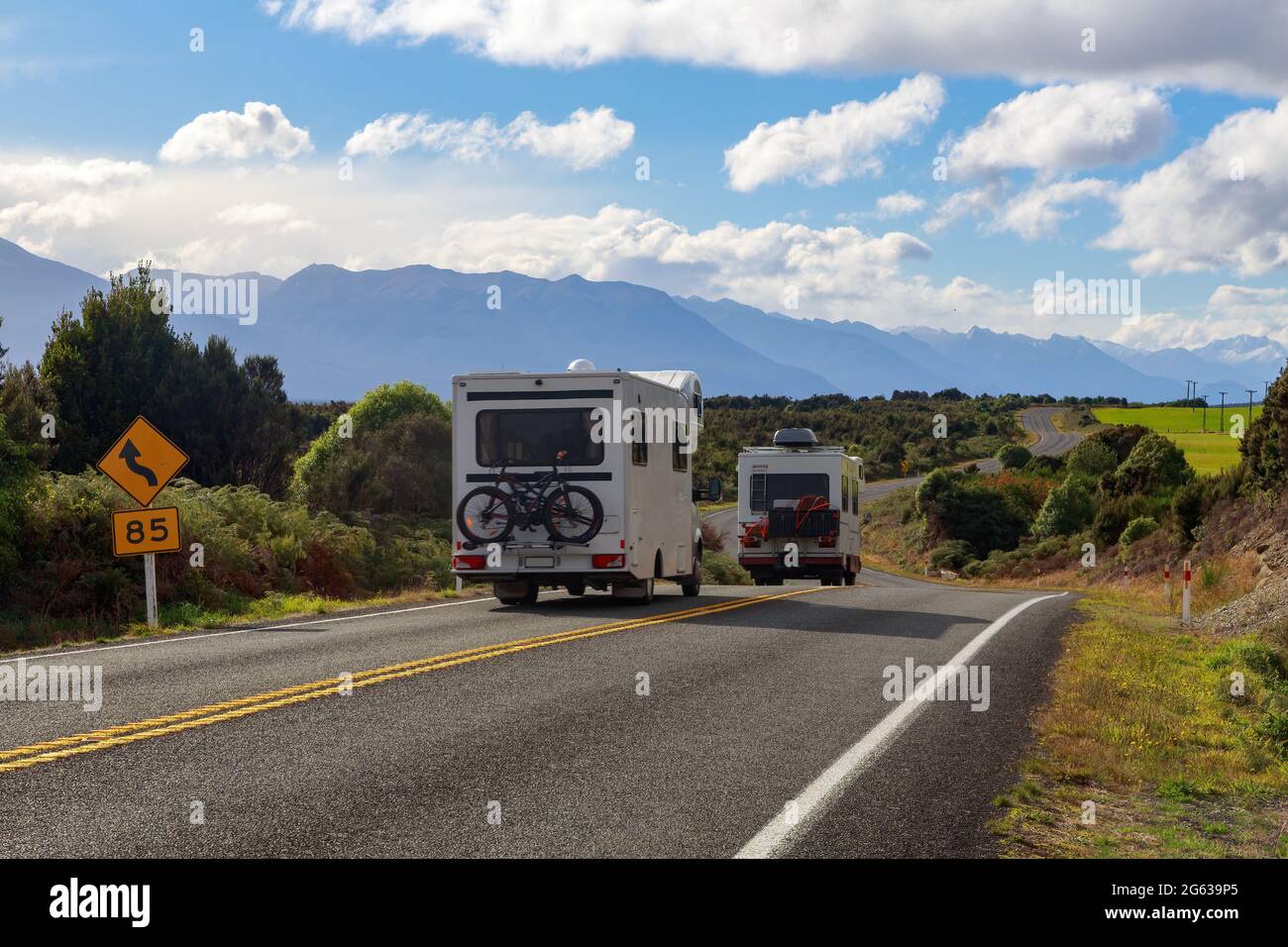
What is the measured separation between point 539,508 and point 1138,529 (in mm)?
31467

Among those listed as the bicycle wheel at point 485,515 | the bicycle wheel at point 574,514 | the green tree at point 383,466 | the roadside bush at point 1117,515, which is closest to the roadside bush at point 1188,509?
the roadside bush at point 1117,515

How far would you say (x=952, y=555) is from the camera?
6069 cm

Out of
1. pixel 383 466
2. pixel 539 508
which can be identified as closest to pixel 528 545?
pixel 539 508

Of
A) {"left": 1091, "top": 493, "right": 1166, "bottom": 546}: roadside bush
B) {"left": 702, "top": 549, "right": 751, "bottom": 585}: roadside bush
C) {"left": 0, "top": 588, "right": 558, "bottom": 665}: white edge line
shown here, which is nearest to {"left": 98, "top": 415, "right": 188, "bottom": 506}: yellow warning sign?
{"left": 0, "top": 588, "right": 558, "bottom": 665}: white edge line

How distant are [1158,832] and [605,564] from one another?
11685 millimetres

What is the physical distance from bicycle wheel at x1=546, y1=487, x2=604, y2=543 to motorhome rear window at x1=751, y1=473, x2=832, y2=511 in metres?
13.3

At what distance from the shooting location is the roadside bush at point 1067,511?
5647 centimetres

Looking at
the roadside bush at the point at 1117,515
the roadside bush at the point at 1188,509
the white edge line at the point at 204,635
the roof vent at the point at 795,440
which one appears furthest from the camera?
the roadside bush at the point at 1117,515

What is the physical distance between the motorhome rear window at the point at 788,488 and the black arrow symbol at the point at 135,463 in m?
16.7

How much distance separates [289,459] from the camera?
40.8 metres

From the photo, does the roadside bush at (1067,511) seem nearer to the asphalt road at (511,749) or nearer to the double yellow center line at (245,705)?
the asphalt road at (511,749)

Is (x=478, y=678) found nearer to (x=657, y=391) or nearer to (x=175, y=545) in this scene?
(x=175, y=545)

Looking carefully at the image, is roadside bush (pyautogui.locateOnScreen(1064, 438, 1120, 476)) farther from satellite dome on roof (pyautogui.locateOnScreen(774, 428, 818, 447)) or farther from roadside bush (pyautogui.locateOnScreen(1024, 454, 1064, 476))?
satellite dome on roof (pyautogui.locateOnScreen(774, 428, 818, 447))

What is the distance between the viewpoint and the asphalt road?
5.90 meters
